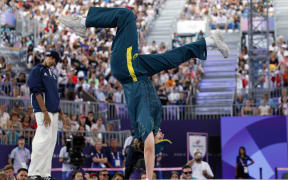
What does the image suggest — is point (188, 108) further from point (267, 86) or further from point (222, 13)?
point (222, 13)

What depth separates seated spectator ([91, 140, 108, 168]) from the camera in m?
13.0

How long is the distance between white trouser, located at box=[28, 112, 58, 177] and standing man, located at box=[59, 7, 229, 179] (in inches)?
57.7

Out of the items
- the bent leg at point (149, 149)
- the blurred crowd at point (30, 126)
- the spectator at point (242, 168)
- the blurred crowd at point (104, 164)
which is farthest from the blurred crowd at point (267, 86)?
the bent leg at point (149, 149)

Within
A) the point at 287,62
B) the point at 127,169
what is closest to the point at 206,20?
the point at 287,62

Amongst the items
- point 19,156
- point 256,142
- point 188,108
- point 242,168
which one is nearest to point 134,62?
point 19,156

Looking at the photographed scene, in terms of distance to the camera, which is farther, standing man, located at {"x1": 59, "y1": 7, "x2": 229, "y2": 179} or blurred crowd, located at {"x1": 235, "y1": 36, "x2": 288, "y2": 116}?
blurred crowd, located at {"x1": 235, "y1": 36, "x2": 288, "y2": 116}

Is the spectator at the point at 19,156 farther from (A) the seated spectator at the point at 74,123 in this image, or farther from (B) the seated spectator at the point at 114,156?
(A) the seated spectator at the point at 74,123

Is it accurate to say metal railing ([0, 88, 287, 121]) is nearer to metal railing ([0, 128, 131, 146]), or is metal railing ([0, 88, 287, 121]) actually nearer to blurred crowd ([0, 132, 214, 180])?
metal railing ([0, 128, 131, 146])

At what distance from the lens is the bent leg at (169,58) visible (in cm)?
636

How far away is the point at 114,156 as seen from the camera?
539 inches

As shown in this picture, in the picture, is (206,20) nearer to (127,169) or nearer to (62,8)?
(62,8)

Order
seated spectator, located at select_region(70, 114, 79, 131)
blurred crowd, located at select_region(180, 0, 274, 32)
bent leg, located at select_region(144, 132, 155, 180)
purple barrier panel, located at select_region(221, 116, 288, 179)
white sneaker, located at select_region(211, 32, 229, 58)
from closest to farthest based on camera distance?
bent leg, located at select_region(144, 132, 155, 180) → white sneaker, located at select_region(211, 32, 229, 58) → seated spectator, located at select_region(70, 114, 79, 131) → purple barrier panel, located at select_region(221, 116, 288, 179) → blurred crowd, located at select_region(180, 0, 274, 32)

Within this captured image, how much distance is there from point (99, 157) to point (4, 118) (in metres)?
2.45

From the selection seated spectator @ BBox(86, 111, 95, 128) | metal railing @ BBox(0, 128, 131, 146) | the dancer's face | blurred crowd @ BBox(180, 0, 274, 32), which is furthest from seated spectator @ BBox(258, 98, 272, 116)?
blurred crowd @ BBox(180, 0, 274, 32)
